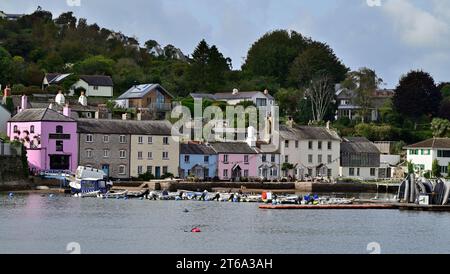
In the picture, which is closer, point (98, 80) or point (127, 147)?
point (127, 147)

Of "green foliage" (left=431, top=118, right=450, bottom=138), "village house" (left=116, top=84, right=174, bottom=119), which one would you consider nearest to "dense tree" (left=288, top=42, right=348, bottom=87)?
"green foliage" (left=431, top=118, right=450, bottom=138)

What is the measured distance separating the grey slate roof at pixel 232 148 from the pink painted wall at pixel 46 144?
11872 millimetres

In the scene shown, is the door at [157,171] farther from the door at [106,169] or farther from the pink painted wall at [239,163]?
the pink painted wall at [239,163]

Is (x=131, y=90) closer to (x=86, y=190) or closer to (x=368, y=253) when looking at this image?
(x=86, y=190)

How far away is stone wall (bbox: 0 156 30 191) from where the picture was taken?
3125 inches

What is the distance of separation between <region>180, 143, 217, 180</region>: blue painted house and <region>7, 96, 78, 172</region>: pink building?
29.8ft

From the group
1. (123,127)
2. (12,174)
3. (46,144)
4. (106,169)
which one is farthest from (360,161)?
(12,174)

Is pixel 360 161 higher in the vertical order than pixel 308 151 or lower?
lower

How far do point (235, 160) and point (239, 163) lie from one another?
44 cm

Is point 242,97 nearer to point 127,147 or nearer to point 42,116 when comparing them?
point 127,147

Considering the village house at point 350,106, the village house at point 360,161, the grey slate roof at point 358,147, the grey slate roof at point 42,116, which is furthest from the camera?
the village house at point 350,106

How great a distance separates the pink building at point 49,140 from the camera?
83125 mm

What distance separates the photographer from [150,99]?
110 metres

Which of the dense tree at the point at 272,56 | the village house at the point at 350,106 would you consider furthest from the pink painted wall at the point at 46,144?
the dense tree at the point at 272,56
